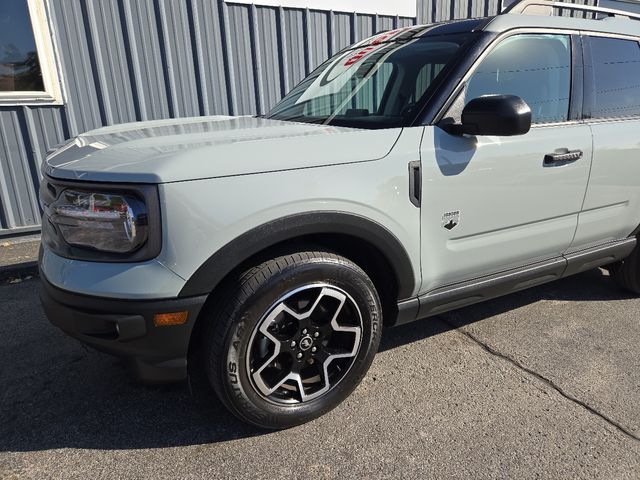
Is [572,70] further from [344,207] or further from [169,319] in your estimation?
[169,319]

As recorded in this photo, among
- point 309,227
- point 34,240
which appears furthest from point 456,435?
point 34,240

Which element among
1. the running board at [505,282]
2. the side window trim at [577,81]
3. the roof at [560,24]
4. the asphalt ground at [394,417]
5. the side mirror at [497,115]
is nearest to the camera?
the asphalt ground at [394,417]

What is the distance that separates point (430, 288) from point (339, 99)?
4.07ft

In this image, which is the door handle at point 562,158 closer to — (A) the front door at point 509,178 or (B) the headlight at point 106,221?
(A) the front door at point 509,178

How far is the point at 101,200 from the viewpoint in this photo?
5.85 feet

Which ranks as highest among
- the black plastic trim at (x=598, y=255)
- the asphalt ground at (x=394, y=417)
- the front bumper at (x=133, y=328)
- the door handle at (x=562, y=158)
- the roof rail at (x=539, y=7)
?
the roof rail at (x=539, y=7)

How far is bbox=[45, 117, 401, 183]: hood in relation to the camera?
1.77 meters

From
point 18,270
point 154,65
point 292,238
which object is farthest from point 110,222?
point 154,65

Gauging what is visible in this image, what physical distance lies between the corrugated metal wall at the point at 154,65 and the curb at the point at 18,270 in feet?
3.32

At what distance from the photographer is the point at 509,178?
246cm

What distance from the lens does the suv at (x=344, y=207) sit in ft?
5.87

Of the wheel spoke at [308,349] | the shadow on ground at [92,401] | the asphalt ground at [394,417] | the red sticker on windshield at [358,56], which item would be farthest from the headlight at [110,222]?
the red sticker on windshield at [358,56]

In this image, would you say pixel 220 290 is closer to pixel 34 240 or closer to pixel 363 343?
pixel 363 343

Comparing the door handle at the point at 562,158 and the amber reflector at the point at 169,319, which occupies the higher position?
the door handle at the point at 562,158
